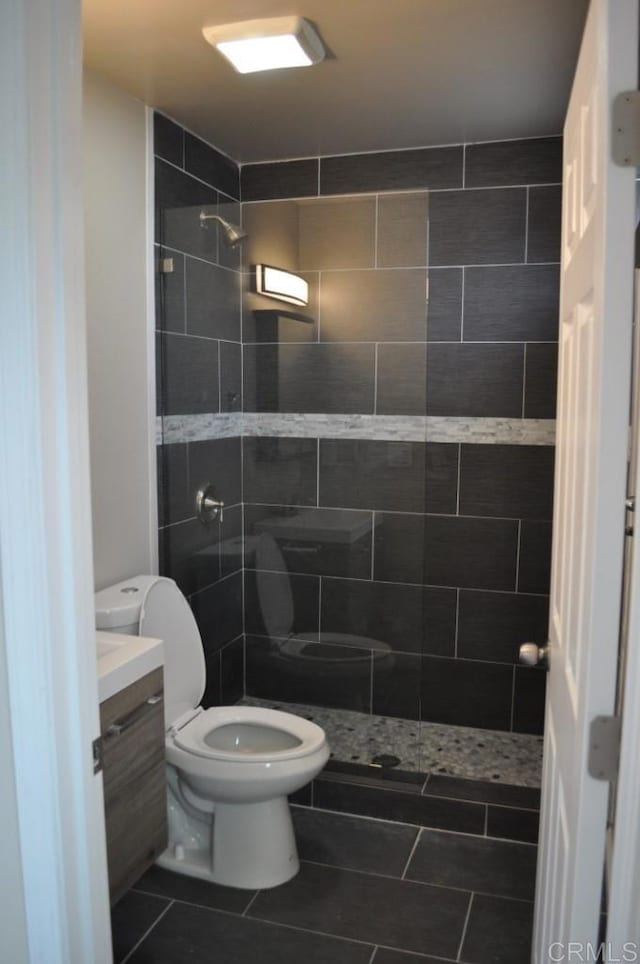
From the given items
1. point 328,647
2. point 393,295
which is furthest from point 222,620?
point 393,295

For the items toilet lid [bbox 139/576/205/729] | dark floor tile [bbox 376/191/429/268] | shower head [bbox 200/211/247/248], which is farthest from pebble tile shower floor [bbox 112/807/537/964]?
shower head [bbox 200/211/247/248]

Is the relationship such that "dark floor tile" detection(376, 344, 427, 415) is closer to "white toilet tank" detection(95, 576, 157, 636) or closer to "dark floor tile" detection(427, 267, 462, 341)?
"dark floor tile" detection(427, 267, 462, 341)

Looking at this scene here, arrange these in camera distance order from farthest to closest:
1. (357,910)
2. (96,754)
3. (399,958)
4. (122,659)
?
(357,910), (399,958), (122,659), (96,754)

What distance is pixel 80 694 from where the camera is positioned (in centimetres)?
122

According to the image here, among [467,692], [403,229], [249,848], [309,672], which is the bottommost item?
[249,848]

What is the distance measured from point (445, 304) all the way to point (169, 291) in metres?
1.13

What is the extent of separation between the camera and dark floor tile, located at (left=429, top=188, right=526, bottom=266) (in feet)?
10.3

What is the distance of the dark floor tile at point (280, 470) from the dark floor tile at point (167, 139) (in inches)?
43.7

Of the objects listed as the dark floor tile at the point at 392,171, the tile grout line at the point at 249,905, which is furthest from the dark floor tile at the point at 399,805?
the dark floor tile at the point at 392,171

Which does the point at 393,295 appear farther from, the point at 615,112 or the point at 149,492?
the point at 615,112

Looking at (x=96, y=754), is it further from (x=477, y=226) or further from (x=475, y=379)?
(x=477, y=226)

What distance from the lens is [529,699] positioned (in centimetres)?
333

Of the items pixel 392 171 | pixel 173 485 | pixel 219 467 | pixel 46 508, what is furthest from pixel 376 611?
pixel 46 508

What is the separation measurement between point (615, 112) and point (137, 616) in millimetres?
1849
